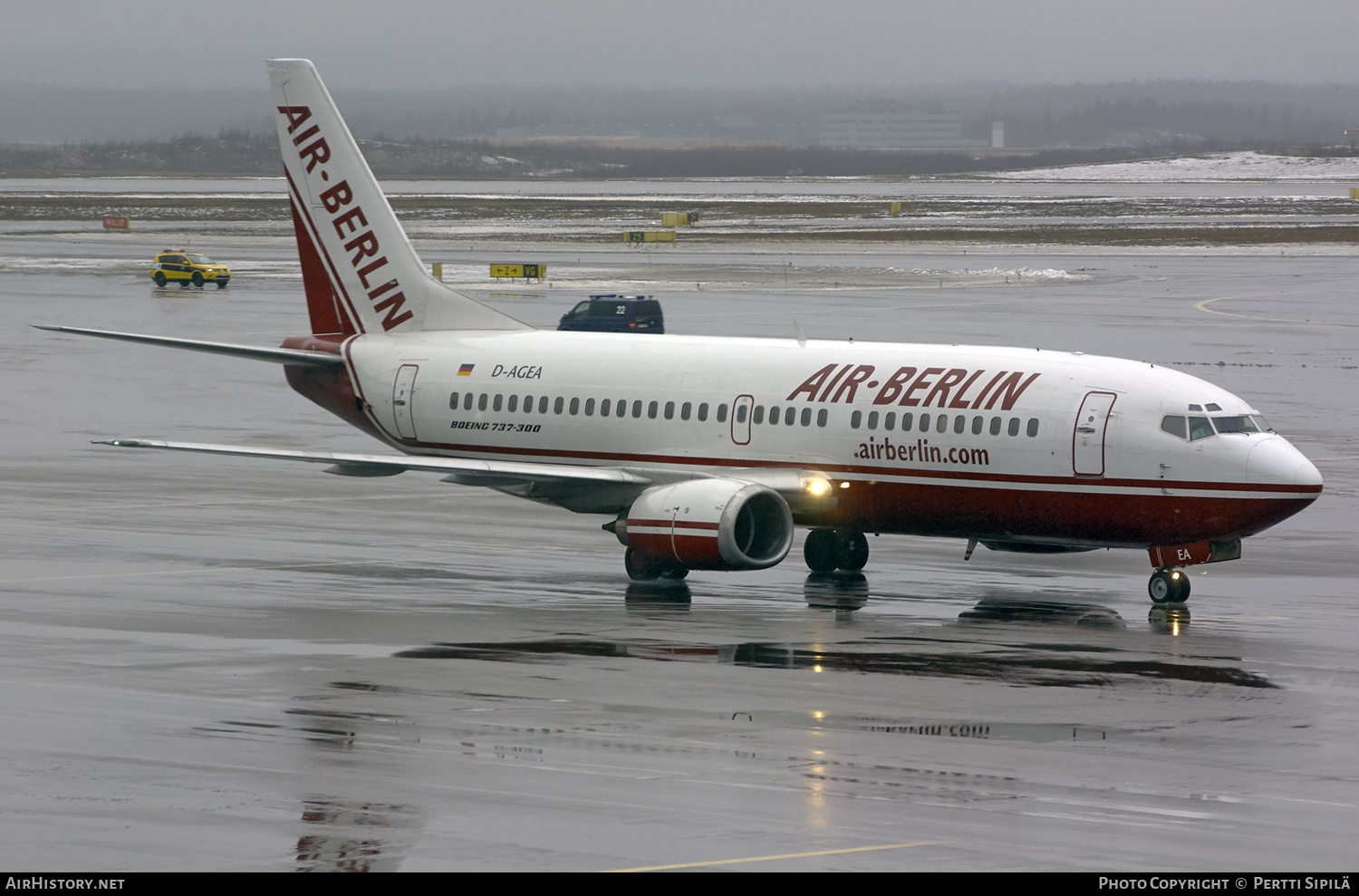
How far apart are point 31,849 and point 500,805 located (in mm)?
4255

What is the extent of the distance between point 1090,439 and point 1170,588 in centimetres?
274

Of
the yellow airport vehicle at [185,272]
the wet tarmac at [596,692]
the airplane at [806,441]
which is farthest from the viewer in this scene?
the yellow airport vehicle at [185,272]

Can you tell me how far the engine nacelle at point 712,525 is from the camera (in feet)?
107

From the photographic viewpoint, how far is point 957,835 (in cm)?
1773

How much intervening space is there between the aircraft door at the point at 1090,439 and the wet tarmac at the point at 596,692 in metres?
2.31

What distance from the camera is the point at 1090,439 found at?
32469 mm

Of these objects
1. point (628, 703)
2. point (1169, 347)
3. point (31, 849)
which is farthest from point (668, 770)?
point (1169, 347)

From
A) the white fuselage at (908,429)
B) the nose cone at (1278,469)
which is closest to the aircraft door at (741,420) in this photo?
the white fuselage at (908,429)

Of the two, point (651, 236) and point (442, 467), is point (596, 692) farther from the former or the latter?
point (651, 236)

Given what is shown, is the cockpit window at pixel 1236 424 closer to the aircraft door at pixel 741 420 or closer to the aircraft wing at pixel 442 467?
the aircraft door at pixel 741 420

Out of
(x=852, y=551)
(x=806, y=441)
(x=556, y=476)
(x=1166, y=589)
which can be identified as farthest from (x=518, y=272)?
(x=1166, y=589)

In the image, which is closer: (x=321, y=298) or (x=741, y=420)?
(x=741, y=420)

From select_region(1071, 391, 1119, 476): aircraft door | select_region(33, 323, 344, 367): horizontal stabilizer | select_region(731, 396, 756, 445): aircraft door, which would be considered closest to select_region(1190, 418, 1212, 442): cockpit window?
select_region(1071, 391, 1119, 476): aircraft door

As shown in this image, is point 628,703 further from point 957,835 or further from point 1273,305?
point 1273,305
